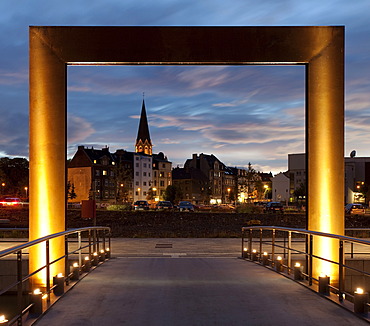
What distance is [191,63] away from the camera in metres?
10.1

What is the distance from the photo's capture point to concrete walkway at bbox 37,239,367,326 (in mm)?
5820

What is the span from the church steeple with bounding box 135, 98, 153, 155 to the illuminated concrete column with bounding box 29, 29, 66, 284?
105m

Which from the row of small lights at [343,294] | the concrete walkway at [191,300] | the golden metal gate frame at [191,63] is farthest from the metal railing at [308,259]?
the golden metal gate frame at [191,63]

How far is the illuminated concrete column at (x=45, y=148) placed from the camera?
9578 millimetres

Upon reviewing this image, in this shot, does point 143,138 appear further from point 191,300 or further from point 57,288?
point 191,300

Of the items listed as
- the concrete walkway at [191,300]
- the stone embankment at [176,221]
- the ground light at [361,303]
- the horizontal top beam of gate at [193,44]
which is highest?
the horizontal top beam of gate at [193,44]

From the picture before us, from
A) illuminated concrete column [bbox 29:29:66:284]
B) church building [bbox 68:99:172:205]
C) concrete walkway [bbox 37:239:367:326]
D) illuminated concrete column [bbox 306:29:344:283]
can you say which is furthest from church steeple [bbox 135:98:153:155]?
illuminated concrete column [bbox 306:29:344:283]

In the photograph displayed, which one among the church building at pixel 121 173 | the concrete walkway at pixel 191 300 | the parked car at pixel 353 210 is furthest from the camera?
the church building at pixel 121 173

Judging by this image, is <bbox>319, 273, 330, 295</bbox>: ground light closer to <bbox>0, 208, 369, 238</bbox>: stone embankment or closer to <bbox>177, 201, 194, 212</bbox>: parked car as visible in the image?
<bbox>0, 208, 369, 238</bbox>: stone embankment

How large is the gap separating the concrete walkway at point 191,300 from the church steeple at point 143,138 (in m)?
105

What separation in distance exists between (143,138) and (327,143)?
353ft

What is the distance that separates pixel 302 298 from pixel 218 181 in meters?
115

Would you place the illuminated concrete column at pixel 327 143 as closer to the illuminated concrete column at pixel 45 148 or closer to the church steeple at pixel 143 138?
the illuminated concrete column at pixel 45 148

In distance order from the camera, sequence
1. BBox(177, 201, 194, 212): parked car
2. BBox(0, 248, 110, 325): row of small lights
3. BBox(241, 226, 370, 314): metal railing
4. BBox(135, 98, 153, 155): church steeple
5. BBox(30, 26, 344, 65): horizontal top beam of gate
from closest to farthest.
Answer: BBox(0, 248, 110, 325): row of small lights → BBox(241, 226, 370, 314): metal railing → BBox(30, 26, 344, 65): horizontal top beam of gate → BBox(177, 201, 194, 212): parked car → BBox(135, 98, 153, 155): church steeple
